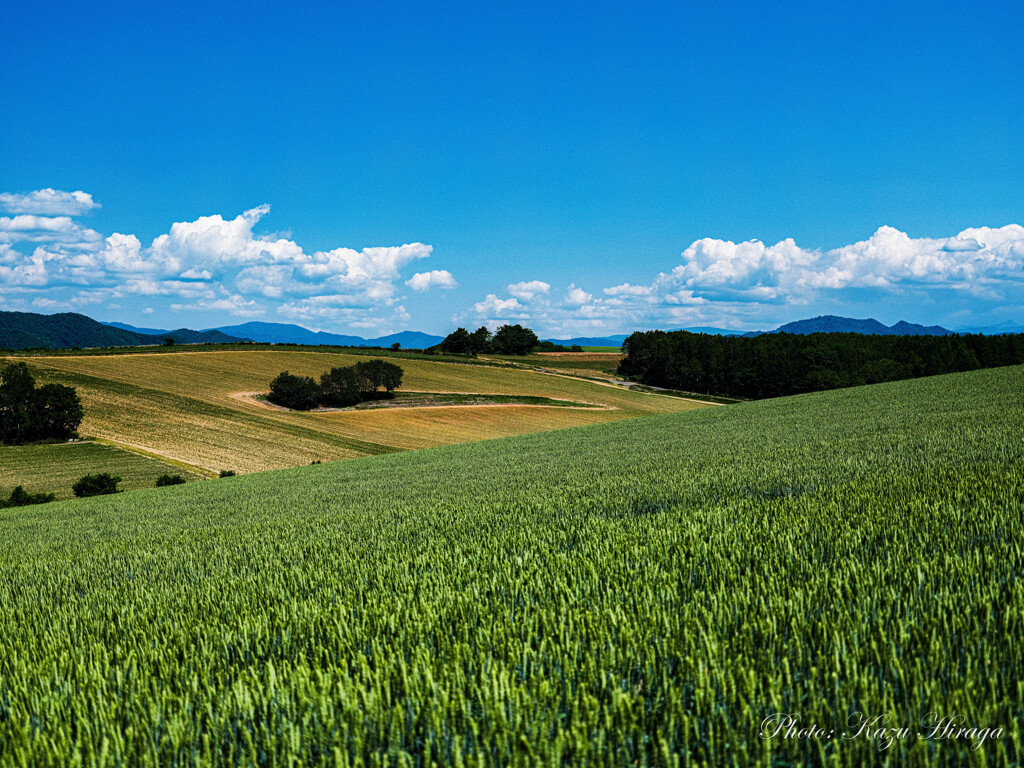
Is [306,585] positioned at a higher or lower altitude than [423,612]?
lower

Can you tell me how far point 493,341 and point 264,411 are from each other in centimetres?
8484

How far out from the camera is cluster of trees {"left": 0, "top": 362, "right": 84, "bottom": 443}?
43000 millimetres

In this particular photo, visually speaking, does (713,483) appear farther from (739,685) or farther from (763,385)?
(763,385)

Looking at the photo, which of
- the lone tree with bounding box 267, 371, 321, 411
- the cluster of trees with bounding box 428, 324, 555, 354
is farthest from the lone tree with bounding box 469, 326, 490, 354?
the lone tree with bounding box 267, 371, 321, 411

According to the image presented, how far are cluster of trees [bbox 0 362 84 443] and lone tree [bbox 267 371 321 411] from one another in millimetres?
22676

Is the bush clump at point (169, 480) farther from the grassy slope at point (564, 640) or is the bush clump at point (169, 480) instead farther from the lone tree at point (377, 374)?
the lone tree at point (377, 374)

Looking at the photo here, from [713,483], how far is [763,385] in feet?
328

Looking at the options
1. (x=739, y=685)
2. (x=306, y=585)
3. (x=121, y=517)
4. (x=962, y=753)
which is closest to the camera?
(x=962, y=753)

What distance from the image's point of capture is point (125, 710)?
7.51 feet

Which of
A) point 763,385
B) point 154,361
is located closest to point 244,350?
point 154,361

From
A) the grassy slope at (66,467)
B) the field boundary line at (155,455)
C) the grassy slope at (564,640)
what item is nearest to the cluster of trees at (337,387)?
the field boundary line at (155,455)

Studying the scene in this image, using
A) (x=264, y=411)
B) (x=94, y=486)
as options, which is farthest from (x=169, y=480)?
(x=264, y=411)

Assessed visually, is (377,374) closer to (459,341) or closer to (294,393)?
(294,393)

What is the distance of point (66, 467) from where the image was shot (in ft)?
118
